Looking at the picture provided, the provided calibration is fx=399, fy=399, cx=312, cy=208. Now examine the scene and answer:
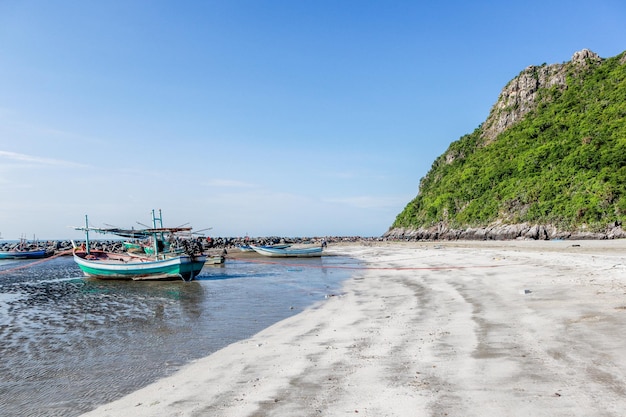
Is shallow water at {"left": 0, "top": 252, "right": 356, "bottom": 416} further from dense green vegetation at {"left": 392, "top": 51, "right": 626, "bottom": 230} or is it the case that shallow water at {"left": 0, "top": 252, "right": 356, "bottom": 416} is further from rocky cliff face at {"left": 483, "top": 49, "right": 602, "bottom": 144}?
rocky cliff face at {"left": 483, "top": 49, "right": 602, "bottom": 144}

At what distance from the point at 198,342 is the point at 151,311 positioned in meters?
7.86

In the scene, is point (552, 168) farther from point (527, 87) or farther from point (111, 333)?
point (111, 333)

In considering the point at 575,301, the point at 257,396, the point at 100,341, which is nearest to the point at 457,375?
the point at 257,396

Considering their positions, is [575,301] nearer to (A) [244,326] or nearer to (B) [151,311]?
(A) [244,326]

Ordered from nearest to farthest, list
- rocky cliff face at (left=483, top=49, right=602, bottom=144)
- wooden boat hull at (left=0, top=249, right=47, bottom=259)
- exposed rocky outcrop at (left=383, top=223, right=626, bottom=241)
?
exposed rocky outcrop at (left=383, top=223, right=626, bottom=241) < wooden boat hull at (left=0, top=249, right=47, bottom=259) < rocky cliff face at (left=483, top=49, right=602, bottom=144)

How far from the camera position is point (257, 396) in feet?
21.4

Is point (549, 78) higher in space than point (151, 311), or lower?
higher

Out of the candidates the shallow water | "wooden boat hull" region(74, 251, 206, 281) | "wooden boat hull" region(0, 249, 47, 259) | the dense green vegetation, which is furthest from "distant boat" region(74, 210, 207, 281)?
"wooden boat hull" region(0, 249, 47, 259)

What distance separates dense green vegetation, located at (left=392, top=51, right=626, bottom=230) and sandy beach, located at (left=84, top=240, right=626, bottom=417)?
46.2 m

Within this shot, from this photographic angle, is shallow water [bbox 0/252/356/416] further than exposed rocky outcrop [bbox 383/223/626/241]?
No

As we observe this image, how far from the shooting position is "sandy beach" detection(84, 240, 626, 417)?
18.6 ft

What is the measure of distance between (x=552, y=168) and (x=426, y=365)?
219 feet

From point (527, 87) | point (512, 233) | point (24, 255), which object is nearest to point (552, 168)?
point (512, 233)

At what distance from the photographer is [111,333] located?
45.5 feet
